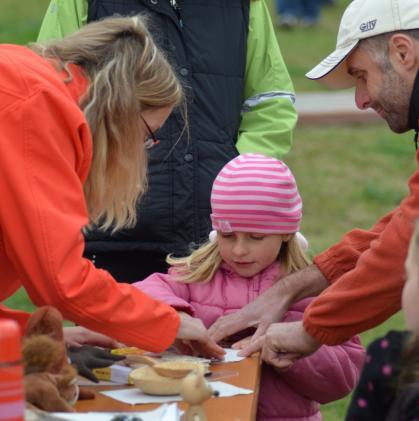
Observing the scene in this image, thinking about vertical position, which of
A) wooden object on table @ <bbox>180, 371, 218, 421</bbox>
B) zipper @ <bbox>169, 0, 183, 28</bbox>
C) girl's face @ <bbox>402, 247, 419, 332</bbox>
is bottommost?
wooden object on table @ <bbox>180, 371, 218, 421</bbox>

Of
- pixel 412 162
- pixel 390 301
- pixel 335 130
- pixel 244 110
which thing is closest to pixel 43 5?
pixel 335 130

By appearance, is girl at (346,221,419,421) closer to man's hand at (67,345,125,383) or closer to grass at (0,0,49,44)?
man's hand at (67,345,125,383)

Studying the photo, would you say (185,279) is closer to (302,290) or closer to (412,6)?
(302,290)

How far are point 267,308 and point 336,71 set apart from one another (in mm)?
802

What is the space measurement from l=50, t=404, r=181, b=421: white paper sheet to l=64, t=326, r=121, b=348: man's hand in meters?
0.62

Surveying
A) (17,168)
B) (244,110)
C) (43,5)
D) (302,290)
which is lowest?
(43,5)

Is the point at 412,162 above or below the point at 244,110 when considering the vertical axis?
below

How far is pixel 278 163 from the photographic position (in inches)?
163

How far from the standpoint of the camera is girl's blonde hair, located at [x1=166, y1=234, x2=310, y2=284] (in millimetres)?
4082

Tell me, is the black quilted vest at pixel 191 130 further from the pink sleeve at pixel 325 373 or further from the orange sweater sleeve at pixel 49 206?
the orange sweater sleeve at pixel 49 206

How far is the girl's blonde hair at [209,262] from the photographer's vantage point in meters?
4.08

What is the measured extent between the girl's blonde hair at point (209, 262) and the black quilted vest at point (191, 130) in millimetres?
375

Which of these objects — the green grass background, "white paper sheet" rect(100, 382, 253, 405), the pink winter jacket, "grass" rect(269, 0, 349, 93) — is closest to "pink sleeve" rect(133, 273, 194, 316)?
the pink winter jacket

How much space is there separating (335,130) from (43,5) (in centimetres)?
754
